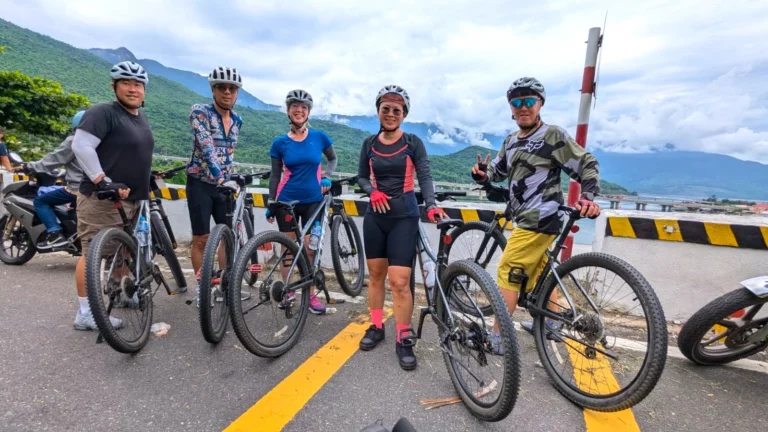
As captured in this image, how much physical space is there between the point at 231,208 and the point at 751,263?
4.87 meters

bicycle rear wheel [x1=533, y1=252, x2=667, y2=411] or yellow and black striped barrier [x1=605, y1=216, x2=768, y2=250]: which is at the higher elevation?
yellow and black striped barrier [x1=605, y1=216, x2=768, y2=250]

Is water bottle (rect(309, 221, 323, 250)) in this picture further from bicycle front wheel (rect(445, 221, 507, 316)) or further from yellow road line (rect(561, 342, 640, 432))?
yellow road line (rect(561, 342, 640, 432))

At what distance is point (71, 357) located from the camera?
2723 mm

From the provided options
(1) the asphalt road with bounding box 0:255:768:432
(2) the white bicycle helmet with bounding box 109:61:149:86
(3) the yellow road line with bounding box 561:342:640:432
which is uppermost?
(2) the white bicycle helmet with bounding box 109:61:149:86

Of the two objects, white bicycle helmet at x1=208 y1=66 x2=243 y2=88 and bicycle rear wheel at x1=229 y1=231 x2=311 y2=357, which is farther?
white bicycle helmet at x1=208 y1=66 x2=243 y2=88

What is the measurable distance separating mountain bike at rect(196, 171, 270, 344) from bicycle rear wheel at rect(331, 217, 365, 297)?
3.03ft

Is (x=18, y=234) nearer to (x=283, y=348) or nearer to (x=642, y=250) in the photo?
(x=283, y=348)

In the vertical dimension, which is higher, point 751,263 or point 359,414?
point 751,263

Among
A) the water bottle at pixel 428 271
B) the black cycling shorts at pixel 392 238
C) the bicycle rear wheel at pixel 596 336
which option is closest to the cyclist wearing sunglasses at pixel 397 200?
the black cycling shorts at pixel 392 238

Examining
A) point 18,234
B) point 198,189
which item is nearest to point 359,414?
point 198,189

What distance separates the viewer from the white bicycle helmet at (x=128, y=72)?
2891 millimetres

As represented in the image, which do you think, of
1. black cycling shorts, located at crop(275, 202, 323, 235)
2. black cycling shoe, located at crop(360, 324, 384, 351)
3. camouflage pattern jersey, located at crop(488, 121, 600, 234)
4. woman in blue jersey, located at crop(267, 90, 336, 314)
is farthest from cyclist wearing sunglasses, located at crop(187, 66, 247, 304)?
camouflage pattern jersey, located at crop(488, 121, 600, 234)

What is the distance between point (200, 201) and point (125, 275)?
0.95 metres

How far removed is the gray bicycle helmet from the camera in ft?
8.96
